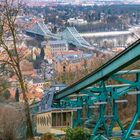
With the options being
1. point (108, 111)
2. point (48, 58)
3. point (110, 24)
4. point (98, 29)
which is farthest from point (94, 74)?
point (110, 24)

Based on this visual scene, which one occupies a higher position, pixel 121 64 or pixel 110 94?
pixel 121 64

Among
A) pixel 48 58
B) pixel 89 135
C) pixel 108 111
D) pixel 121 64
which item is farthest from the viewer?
pixel 48 58

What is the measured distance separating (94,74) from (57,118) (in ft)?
8.26

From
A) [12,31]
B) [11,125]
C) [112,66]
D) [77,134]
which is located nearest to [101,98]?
[77,134]

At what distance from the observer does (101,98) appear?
10984 mm

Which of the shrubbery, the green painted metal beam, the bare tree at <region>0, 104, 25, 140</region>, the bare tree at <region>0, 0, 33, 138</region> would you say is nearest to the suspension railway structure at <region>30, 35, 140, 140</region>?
the green painted metal beam

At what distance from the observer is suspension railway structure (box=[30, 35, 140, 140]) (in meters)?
8.78

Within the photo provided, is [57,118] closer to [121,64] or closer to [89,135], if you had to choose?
[89,135]

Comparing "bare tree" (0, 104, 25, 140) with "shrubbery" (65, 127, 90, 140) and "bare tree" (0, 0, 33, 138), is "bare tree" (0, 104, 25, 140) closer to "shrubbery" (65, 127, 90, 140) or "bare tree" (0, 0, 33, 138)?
"bare tree" (0, 0, 33, 138)

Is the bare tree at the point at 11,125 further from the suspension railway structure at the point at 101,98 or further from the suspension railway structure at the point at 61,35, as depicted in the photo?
the suspension railway structure at the point at 61,35

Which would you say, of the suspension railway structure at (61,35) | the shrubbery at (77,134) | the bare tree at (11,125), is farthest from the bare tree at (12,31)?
the suspension railway structure at (61,35)

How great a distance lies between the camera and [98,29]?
392 feet

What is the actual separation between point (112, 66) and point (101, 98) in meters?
1.97

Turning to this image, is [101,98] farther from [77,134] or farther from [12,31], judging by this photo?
[12,31]
